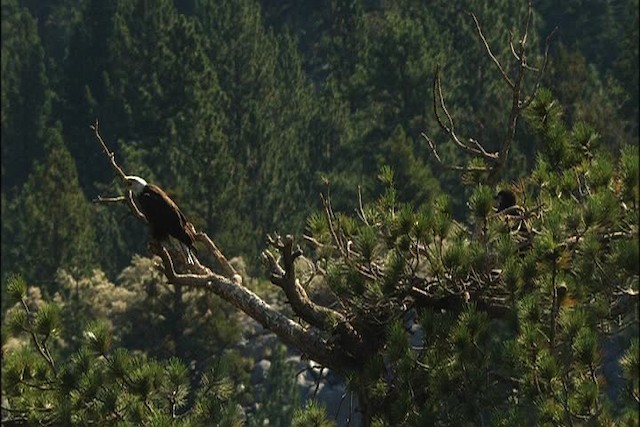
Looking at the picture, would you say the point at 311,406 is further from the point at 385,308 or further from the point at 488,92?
the point at 488,92

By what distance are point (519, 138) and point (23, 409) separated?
28.6 meters

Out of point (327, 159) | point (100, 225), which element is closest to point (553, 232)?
point (100, 225)

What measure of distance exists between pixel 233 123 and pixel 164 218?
3725 cm

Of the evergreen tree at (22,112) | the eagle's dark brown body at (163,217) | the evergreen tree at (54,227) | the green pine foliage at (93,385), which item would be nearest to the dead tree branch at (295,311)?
the green pine foliage at (93,385)

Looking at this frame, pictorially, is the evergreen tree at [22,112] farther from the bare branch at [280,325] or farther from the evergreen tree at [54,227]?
the bare branch at [280,325]

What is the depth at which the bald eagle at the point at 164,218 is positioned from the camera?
10438 mm

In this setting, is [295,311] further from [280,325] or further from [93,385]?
[93,385]

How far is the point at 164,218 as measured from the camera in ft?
34.9

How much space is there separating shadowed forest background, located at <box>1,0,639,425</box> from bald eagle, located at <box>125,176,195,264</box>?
18.0 meters

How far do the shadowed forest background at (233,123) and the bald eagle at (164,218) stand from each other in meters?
18.0

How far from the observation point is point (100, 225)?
41.1 metres

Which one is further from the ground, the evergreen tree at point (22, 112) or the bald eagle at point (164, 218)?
the bald eagle at point (164, 218)

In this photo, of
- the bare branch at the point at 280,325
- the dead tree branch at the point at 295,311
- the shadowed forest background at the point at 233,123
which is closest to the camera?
the dead tree branch at the point at 295,311

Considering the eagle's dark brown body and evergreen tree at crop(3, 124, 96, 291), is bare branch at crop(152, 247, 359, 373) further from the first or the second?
evergreen tree at crop(3, 124, 96, 291)
